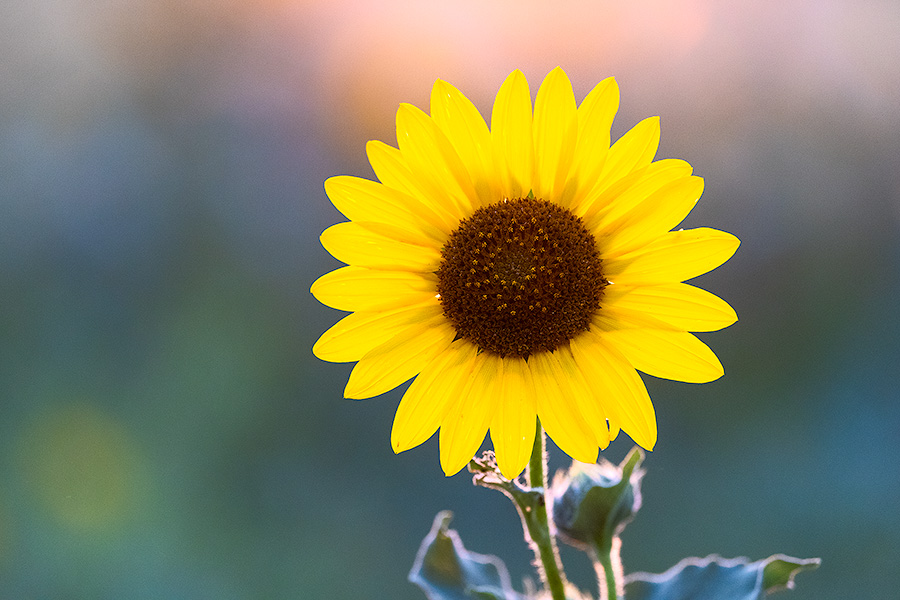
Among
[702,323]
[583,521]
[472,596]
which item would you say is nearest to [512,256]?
[702,323]

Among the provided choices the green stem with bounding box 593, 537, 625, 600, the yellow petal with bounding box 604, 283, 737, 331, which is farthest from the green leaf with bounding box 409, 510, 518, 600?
the yellow petal with bounding box 604, 283, 737, 331

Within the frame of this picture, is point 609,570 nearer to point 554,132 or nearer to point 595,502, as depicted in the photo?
point 595,502

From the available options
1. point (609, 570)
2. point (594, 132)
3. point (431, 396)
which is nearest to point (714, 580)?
point (609, 570)

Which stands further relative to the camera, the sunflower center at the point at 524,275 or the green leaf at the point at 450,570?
the green leaf at the point at 450,570

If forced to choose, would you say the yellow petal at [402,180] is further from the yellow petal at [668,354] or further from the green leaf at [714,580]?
the green leaf at [714,580]

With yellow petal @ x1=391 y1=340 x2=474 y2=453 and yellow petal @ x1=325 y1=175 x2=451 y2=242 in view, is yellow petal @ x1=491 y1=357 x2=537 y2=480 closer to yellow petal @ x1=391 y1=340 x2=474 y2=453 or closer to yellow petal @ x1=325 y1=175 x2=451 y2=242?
yellow petal @ x1=391 y1=340 x2=474 y2=453

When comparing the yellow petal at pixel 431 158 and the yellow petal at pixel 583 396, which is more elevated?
the yellow petal at pixel 431 158

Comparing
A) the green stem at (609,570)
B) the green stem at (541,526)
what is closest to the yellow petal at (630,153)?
the green stem at (541,526)

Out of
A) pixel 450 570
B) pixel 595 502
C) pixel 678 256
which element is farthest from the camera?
pixel 450 570
